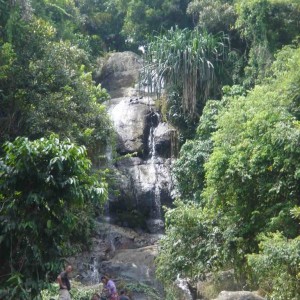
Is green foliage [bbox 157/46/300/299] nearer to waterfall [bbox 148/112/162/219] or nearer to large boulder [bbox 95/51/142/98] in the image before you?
waterfall [bbox 148/112/162/219]

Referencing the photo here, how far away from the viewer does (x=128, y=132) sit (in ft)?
74.1

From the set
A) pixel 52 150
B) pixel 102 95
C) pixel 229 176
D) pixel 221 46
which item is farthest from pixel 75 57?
pixel 52 150

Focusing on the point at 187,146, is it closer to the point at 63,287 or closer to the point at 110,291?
the point at 110,291

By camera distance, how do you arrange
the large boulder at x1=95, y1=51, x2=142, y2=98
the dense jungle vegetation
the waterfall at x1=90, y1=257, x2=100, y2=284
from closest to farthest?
the dense jungle vegetation → the waterfall at x1=90, y1=257, x2=100, y2=284 → the large boulder at x1=95, y1=51, x2=142, y2=98

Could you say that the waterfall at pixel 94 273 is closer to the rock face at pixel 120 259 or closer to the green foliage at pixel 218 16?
the rock face at pixel 120 259

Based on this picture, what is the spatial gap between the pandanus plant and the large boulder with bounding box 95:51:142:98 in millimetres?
4310

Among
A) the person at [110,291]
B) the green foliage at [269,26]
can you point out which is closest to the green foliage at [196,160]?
the green foliage at [269,26]

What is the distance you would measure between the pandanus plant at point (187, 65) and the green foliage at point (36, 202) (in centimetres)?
1376

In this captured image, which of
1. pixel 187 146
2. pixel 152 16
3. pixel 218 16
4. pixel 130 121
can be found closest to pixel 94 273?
pixel 187 146

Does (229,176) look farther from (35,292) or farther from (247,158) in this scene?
(35,292)

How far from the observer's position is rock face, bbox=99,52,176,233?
67.1 ft

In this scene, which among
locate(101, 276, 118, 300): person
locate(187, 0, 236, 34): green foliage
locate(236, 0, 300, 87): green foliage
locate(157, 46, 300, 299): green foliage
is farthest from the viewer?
locate(187, 0, 236, 34): green foliage

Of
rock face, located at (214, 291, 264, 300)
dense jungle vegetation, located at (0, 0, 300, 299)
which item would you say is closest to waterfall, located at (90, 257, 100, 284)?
dense jungle vegetation, located at (0, 0, 300, 299)

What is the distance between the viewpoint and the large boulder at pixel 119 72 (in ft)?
87.8
